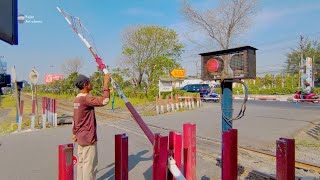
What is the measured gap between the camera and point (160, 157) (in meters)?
2.93

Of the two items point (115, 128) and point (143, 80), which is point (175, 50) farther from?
point (115, 128)

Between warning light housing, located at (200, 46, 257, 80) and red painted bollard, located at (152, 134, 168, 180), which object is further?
warning light housing, located at (200, 46, 257, 80)

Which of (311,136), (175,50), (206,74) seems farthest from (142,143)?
(175,50)

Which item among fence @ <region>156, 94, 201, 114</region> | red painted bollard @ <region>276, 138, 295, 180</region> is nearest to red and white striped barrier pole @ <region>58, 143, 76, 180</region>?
red painted bollard @ <region>276, 138, 295, 180</region>

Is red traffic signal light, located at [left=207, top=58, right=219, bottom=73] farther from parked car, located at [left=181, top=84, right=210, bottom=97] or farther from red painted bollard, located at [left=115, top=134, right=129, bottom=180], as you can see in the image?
parked car, located at [left=181, top=84, right=210, bottom=97]

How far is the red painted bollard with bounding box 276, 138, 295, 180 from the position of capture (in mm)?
2723

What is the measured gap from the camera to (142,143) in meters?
8.61

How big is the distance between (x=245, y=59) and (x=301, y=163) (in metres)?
3.00

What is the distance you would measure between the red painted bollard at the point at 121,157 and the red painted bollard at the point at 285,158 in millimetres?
1507

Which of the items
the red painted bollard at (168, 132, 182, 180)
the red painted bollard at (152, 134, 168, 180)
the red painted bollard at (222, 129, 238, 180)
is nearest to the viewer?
the red painted bollard at (152, 134, 168, 180)

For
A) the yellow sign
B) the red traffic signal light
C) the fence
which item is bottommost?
the fence

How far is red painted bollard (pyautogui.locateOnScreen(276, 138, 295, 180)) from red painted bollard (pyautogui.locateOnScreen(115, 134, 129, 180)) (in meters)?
1.51

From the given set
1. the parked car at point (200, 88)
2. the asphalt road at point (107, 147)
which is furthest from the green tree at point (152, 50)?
the asphalt road at point (107, 147)

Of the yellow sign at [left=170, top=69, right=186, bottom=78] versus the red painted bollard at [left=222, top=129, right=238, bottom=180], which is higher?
the yellow sign at [left=170, top=69, right=186, bottom=78]
